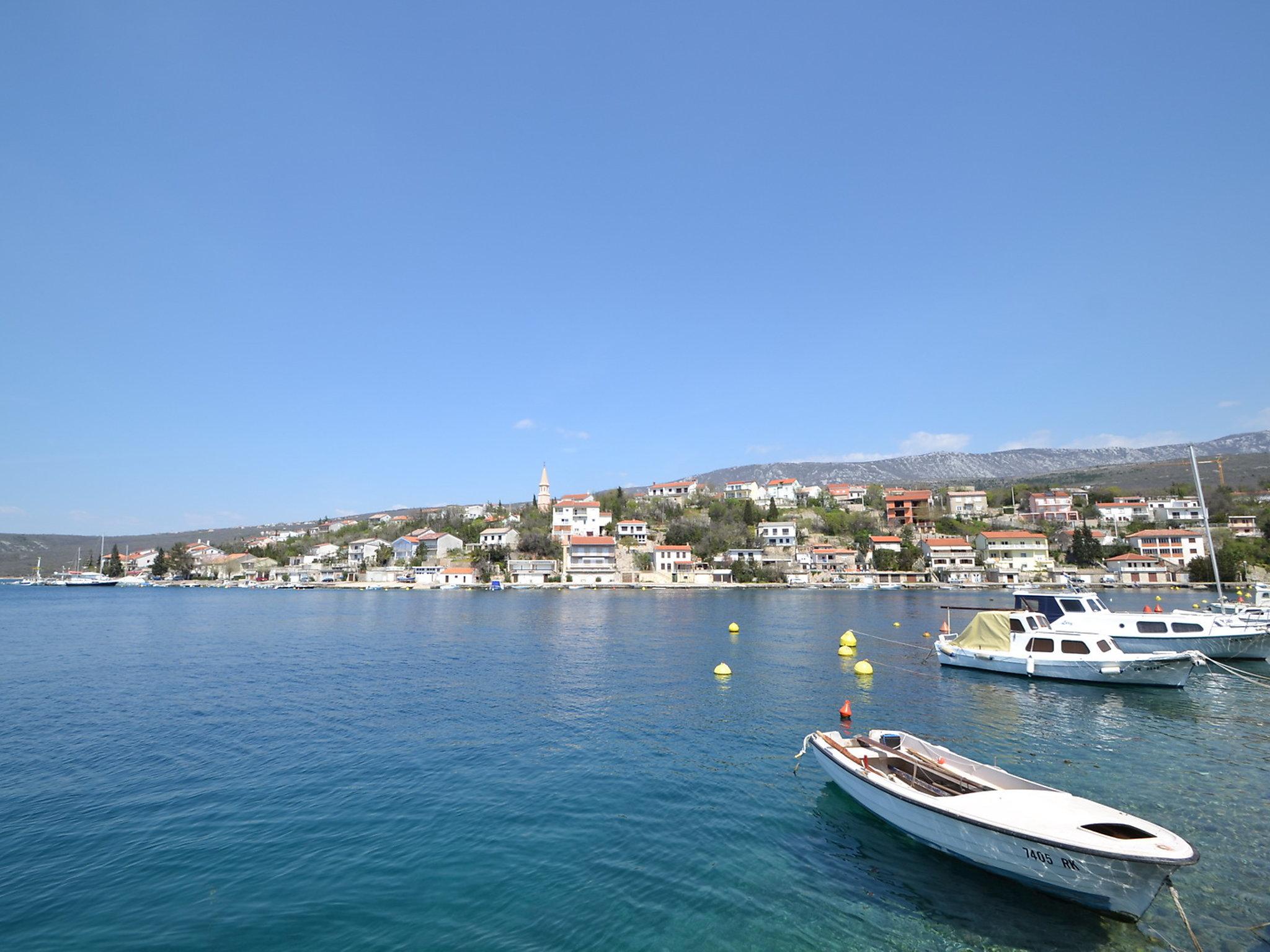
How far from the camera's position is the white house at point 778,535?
12888cm

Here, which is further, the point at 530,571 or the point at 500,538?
the point at 500,538

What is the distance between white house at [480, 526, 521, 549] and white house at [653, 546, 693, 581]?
28.4m

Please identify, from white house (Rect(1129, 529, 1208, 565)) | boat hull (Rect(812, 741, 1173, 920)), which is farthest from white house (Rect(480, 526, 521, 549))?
boat hull (Rect(812, 741, 1173, 920))

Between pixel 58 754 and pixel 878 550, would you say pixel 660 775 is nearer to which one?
pixel 58 754

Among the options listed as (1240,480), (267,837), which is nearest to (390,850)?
(267,837)

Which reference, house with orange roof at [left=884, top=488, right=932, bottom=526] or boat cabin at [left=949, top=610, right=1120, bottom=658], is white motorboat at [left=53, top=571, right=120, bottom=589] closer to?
boat cabin at [left=949, top=610, right=1120, bottom=658]

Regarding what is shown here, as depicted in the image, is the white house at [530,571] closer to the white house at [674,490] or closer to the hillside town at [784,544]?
the hillside town at [784,544]

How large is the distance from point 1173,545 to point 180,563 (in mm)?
208479

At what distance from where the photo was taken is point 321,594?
356ft

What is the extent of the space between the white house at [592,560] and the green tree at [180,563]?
105994 mm

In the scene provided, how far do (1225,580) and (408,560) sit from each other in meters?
136

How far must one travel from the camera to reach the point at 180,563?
522 feet

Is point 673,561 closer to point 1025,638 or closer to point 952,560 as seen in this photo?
point 952,560

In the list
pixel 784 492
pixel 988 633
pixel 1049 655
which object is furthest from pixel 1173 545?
pixel 1049 655
